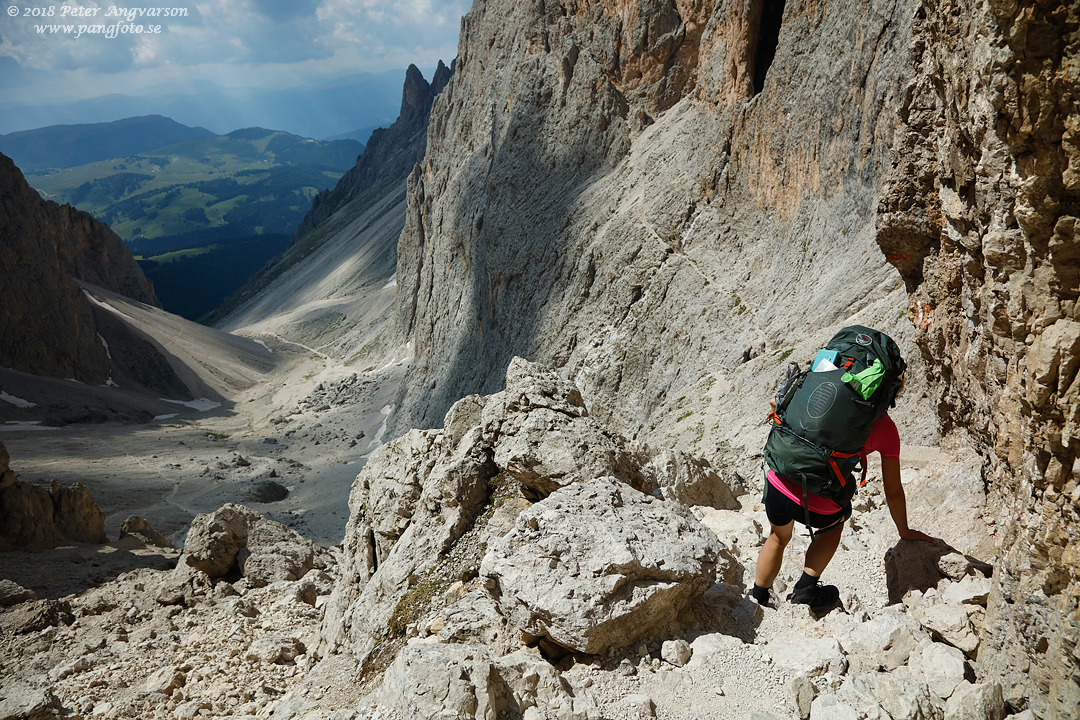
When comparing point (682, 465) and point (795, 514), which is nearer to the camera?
point (795, 514)

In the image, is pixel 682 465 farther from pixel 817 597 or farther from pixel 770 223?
pixel 770 223

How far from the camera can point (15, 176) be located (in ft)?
171

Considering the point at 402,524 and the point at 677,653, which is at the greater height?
the point at 677,653

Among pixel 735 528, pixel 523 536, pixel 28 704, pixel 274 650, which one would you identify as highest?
pixel 523 536

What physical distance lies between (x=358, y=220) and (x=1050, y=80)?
104 meters

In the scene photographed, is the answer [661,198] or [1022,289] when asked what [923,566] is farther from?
[661,198]

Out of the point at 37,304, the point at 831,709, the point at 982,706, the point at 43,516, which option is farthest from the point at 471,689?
the point at 37,304

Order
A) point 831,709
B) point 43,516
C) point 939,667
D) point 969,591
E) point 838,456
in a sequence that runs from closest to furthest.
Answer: point 831,709 → point 939,667 → point 969,591 → point 838,456 → point 43,516

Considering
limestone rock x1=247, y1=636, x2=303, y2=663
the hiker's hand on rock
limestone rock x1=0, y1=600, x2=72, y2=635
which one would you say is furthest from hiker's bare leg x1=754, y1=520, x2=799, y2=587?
limestone rock x1=0, y1=600, x2=72, y2=635

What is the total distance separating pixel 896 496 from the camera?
452 cm

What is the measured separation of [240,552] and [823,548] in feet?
30.0

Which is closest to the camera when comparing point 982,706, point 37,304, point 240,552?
point 982,706

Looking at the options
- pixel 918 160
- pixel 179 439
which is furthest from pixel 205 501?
pixel 918 160

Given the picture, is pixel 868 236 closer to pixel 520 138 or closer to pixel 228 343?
pixel 520 138
